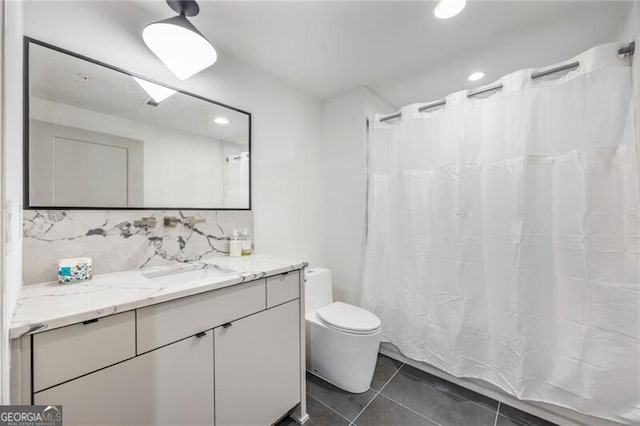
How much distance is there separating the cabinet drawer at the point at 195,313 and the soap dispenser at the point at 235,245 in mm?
526

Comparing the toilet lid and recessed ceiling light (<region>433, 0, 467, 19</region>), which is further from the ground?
recessed ceiling light (<region>433, 0, 467, 19</region>)

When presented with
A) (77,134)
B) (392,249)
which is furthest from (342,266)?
(77,134)

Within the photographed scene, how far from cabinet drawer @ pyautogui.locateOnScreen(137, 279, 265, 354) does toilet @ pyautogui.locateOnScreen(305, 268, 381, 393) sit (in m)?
0.67

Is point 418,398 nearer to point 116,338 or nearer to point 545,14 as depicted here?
point 116,338

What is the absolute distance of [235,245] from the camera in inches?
66.2

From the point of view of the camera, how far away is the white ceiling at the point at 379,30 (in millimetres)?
1351

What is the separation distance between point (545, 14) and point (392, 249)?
67.8 inches

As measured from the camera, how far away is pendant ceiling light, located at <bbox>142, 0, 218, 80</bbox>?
1.16 meters

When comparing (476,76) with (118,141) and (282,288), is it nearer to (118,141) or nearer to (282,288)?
(282,288)

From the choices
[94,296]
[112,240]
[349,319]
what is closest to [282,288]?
[349,319]

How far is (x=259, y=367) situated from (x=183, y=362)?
394mm

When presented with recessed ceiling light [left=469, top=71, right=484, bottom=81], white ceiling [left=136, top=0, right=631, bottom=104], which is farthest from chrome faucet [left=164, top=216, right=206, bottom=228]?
recessed ceiling light [left=469, top=71, right=484, bottom=81]

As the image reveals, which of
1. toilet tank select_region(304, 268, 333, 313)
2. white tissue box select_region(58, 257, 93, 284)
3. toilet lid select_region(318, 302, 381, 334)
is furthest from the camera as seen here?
toilet tank select_region(304, 268, 333, 313)

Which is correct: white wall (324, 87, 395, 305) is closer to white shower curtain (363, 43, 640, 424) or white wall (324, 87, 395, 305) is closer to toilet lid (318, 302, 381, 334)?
white shower curtain (363, 43, 640, 424)
